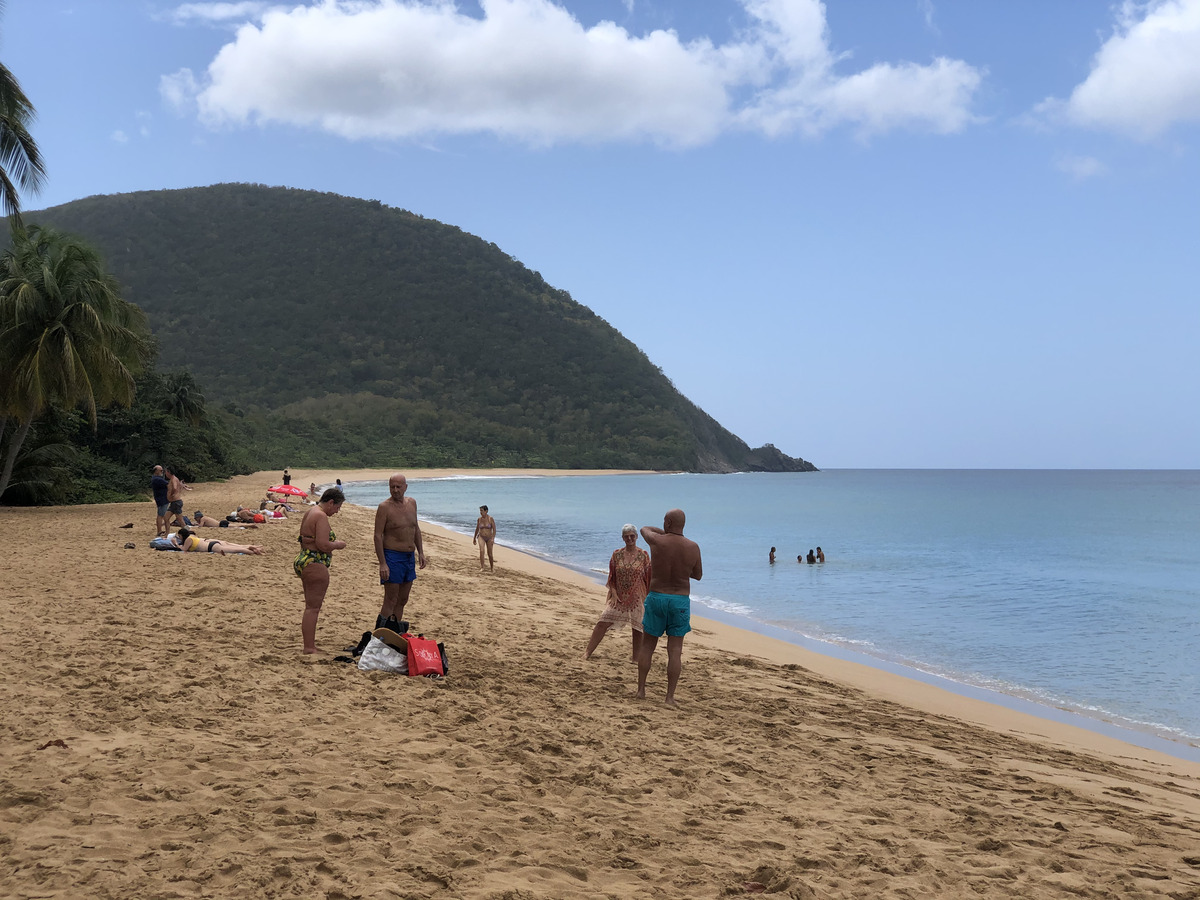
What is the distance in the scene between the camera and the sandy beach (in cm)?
346

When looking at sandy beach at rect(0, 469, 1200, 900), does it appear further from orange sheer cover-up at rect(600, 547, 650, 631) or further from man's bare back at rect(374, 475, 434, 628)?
man's bare back at rect(374, 475, 434, 628)

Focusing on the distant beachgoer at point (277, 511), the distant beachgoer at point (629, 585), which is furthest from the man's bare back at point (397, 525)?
the distant beachgoer at point (277, 511)

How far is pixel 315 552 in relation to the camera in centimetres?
667

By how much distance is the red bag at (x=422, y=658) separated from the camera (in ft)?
21.0

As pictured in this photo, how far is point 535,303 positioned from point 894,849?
386 feet

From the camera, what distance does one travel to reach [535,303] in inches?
4695

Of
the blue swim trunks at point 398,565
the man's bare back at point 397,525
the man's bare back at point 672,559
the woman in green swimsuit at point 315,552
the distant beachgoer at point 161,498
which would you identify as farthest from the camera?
the distant beachgoer at point 161,498

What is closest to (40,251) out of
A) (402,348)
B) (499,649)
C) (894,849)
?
(499,649)

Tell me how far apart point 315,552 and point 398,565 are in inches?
26.8

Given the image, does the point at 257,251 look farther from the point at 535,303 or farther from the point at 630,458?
the point at 630,458

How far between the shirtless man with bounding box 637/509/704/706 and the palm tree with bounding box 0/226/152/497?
16.4 m

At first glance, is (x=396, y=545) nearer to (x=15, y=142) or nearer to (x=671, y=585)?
(x=671, y=585)

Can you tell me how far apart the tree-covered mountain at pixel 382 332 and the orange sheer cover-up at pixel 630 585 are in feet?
273

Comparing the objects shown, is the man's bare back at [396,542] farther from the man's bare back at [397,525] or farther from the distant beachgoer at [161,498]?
the distant beachgoer at [161,498]
